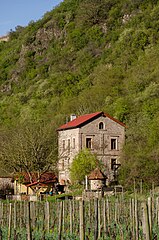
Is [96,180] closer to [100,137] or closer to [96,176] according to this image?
[96,176]

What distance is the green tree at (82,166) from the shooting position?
5162 cm

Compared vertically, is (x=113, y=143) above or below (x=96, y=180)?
above

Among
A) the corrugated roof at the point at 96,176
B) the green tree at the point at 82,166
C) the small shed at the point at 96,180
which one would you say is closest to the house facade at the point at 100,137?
the green tree at the point at 82,166

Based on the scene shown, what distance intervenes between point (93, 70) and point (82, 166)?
4970 centimetres

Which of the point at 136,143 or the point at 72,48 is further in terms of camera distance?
the point at 72,48

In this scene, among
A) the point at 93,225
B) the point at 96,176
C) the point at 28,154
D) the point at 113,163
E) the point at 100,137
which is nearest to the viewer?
the point at 93,225

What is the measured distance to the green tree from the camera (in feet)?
169

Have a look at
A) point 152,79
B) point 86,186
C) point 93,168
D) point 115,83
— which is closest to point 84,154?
point 93,168

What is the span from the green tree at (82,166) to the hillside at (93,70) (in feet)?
10.5

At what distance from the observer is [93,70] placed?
99.8 meters

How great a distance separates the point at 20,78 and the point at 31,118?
29.3 m

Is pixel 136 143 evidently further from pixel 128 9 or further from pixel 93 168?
pixel 128 9

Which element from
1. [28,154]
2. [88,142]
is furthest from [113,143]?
[28,154]

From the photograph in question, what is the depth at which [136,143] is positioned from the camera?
53375mm
